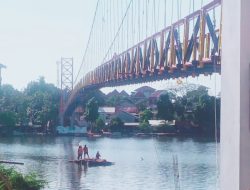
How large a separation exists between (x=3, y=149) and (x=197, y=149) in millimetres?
10010

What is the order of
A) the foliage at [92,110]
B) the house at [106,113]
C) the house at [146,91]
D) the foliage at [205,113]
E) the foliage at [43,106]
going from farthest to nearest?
1. the foliage at [43,106]
2. the house at [106,113]
3. the house at [146,91]
4. the foliage at [92,110]
5. the foliage at [205,113]

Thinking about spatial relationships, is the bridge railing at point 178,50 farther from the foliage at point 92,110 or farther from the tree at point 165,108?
the foliage at point 92,110

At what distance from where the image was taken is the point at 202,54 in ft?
28.7

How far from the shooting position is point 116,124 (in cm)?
4272

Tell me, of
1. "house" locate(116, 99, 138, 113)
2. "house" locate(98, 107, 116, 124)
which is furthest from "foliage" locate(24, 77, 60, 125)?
"house" locate(116, 99, 138, 113)

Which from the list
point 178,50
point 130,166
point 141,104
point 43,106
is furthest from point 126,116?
point 178,50

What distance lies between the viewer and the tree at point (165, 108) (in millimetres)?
31875

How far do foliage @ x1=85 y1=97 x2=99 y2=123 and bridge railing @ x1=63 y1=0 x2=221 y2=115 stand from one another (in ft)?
75.6

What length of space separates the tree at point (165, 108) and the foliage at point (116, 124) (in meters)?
8.90

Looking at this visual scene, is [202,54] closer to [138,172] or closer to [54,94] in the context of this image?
[138,172]

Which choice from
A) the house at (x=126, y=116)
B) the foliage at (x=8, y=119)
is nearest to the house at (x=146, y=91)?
the house at (x=126, y=116)

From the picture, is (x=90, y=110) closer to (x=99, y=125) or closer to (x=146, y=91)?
(x=99, y=125)

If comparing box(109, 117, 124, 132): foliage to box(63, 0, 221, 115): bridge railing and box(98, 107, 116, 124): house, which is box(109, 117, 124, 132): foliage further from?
box(63, 0, 221, 115): bridge railing

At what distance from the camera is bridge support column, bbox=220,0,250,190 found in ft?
5.95
